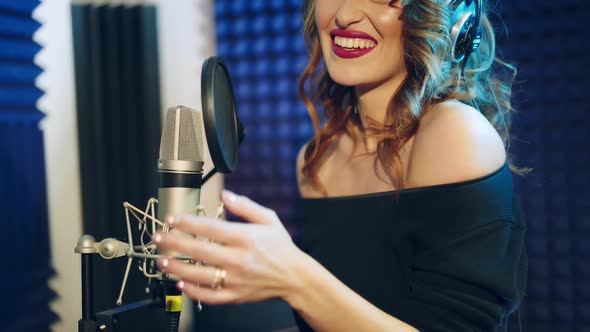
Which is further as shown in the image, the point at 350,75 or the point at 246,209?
the point at 350,75

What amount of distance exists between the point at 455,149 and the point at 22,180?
46.1 inches

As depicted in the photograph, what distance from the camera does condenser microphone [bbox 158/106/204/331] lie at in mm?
625

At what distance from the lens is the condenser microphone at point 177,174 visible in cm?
62

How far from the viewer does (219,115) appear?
647 millimetres

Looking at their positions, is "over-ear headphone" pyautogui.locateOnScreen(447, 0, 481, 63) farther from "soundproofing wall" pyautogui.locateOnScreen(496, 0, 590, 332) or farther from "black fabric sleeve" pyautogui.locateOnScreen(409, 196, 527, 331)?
"soundproofing wall" pyautogui.locateOnScreen(496, 0, 590, 332)

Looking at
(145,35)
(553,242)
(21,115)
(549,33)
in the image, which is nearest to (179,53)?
(145,35)

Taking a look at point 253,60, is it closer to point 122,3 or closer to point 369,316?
point 122,3

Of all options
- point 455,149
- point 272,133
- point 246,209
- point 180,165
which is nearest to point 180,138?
point 180,165

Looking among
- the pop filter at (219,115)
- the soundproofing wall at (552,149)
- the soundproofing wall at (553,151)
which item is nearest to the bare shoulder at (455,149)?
the pop filter at (219,115)

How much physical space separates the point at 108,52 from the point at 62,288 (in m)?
0.74

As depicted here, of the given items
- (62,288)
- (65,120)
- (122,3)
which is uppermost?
(122,3)

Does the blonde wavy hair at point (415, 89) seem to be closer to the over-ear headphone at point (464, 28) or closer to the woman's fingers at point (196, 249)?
the over-ear headphone at point (464, 28)

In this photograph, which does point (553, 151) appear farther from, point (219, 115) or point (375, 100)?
point (219, 115)

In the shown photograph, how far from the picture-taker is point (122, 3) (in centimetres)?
180
